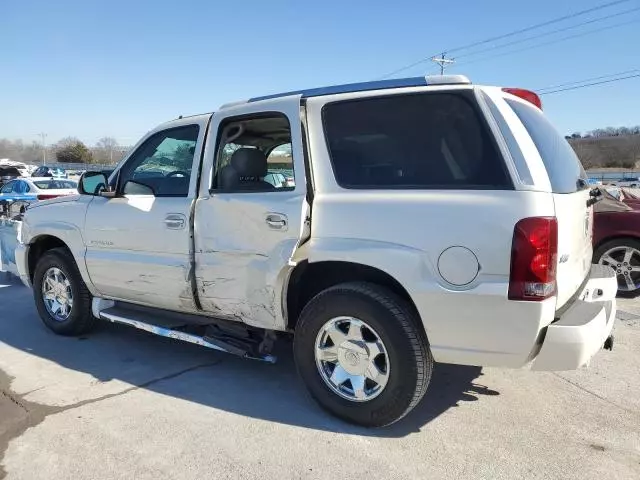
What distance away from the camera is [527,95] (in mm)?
3289

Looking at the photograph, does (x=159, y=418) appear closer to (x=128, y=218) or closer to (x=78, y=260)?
(x=128, y=218)

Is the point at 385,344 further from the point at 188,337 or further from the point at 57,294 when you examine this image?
the point at 57,294

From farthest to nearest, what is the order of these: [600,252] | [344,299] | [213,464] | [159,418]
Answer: [600,252], [159,418], [344,299], [213,464]

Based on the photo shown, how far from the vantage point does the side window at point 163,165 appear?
3.96 meters

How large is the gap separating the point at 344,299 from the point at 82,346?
115 inches

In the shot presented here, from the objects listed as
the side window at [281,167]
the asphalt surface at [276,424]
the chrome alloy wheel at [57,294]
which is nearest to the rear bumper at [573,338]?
the asphalt surface at [276,424]

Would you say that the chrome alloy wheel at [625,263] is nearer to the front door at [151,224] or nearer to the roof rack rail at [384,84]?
the roof rack rail at [384,84]

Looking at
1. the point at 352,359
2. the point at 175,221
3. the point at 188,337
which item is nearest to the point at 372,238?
the point at 352,359

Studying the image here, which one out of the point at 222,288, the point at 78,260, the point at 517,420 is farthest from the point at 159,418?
the point at 517,420

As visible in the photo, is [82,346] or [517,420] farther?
[82,346]

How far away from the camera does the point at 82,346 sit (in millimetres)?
4723

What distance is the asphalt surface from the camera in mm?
2750

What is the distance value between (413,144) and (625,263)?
4746 millimetres

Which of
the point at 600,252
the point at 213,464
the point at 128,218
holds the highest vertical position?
the point at 128,218
